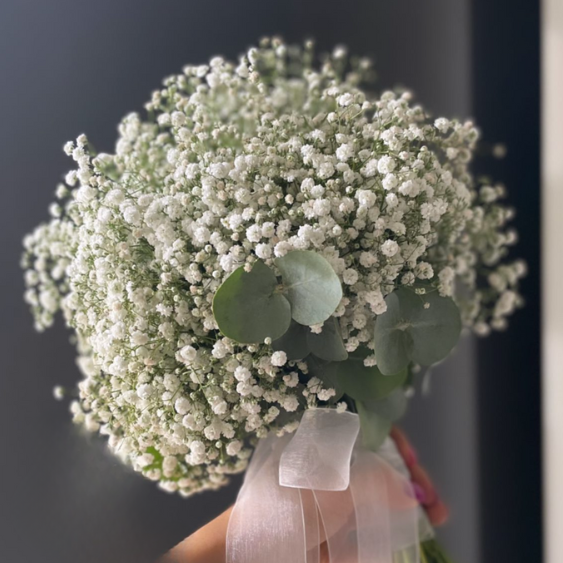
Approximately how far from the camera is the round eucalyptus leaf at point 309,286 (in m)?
0.62

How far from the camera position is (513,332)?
128 cm

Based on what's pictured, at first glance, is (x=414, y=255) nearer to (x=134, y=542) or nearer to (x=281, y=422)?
(x=281, y=422)

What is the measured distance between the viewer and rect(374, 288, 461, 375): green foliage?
0.69 m

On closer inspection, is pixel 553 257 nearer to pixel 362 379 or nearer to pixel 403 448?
pixel 403 448

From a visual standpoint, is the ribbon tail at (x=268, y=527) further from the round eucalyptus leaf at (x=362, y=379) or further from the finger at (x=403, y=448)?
the finger at (x=403, y=448)

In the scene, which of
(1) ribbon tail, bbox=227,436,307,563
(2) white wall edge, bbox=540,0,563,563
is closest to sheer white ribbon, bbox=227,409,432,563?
(1) ribbon tail, bbox=227,436,307,563

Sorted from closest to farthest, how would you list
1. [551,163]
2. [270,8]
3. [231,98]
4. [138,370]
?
[138,370]
[231,98]
[551,163]
[270,8]

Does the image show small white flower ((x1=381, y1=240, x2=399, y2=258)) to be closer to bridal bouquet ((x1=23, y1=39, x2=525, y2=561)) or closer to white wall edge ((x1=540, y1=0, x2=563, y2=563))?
bridal bouquet ((x1=23, y1=39, x2=525, y2=561))

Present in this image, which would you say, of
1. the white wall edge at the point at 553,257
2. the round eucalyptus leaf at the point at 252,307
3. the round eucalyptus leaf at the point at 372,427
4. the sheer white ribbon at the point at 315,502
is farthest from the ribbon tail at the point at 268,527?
the white wall edge at the point at 553,257

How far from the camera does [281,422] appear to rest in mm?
738

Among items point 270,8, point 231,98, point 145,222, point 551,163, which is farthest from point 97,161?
point 551,163

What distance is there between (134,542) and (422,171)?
0.64 m

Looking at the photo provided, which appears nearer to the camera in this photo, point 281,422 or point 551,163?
point 281,422

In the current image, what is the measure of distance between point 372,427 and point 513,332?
1.92 feet
